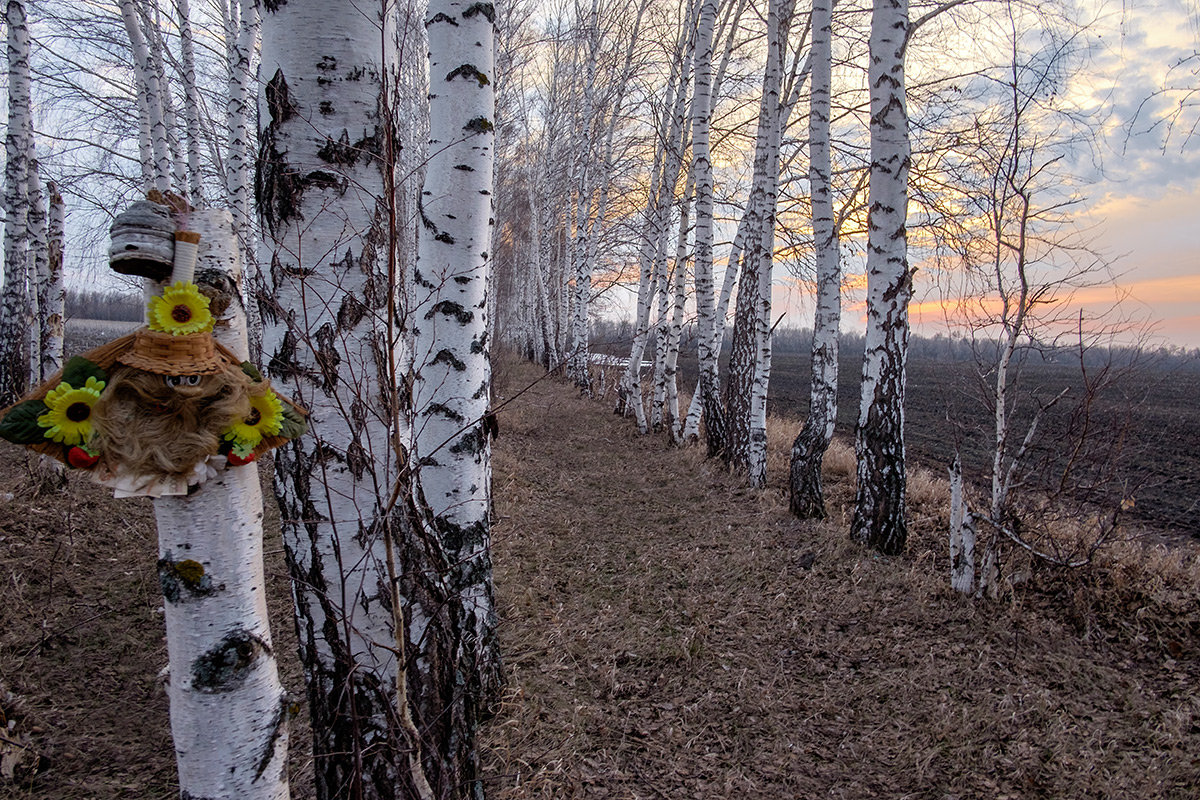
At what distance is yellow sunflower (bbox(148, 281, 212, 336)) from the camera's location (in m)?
1.26

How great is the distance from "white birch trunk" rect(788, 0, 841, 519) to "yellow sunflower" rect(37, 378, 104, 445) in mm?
6246

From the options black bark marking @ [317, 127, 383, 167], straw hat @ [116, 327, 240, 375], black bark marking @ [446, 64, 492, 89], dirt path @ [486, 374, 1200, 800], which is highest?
black bark marking @ [446, 64, 492, 89]

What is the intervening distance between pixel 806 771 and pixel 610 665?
1310mm

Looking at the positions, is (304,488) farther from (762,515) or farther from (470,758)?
(762,515)

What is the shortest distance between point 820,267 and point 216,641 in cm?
673

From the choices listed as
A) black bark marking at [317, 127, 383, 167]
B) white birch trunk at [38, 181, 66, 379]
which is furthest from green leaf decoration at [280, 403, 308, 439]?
white birch trunk at [38, 181, 66, 379]

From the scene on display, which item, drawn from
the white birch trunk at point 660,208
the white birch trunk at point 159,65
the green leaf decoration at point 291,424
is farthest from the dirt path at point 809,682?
the white birch trunk at point 159,65

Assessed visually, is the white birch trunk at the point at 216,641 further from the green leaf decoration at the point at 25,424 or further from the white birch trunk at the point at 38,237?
the white birch trunk at the point at 38,237

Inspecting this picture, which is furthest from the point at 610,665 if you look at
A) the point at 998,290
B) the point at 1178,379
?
the point at 1178,379

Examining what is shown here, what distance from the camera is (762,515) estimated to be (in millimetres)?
6508

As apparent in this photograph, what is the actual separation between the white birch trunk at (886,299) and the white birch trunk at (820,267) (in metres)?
0.97

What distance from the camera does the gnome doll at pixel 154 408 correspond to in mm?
1225

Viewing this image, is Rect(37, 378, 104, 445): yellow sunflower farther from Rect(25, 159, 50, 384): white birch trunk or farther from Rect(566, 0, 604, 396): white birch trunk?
Rect(566, 0, 604, 396): white birch trunk

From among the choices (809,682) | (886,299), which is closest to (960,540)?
(809,682)
